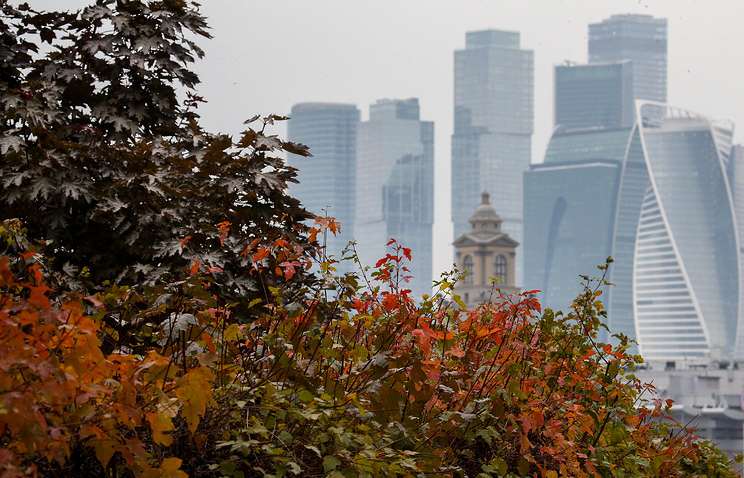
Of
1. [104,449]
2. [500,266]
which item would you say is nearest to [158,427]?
[104,449]

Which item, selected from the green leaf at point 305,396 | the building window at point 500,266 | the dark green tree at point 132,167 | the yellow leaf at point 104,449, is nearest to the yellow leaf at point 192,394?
the yellow leaf at point 104,449

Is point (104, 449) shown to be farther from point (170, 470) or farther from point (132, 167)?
point (132, 167)

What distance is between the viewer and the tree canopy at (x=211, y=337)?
7.47ft

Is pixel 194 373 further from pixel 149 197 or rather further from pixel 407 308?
pixel 149 197

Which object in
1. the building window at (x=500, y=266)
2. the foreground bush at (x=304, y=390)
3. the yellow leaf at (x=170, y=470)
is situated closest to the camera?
the foreground bush at (x=304, y=390)

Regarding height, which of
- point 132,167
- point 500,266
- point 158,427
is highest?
point 500,266

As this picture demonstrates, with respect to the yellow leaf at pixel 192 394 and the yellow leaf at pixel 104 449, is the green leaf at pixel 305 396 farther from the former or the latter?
the yellow leaf at pixel 104 449

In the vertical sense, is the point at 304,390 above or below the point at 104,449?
above

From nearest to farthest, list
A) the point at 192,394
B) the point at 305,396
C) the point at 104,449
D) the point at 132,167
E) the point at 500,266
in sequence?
the point at 104,449 < the point at 192,394 < the point at 305,396 < the point at 132,167 < the point at 500,266

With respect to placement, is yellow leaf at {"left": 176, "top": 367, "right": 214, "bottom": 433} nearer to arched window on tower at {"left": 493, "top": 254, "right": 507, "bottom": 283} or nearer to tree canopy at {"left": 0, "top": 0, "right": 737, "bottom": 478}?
tree canopy at {"left": 0, "top": 0, "right": 737, "bottom": 478}

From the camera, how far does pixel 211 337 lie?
3014 mm

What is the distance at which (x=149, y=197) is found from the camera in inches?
214

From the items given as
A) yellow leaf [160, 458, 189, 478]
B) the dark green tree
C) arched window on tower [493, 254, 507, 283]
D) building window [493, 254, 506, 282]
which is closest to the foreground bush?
yellow leaf [160, 458, 189, 478]

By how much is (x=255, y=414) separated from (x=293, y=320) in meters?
0.55
